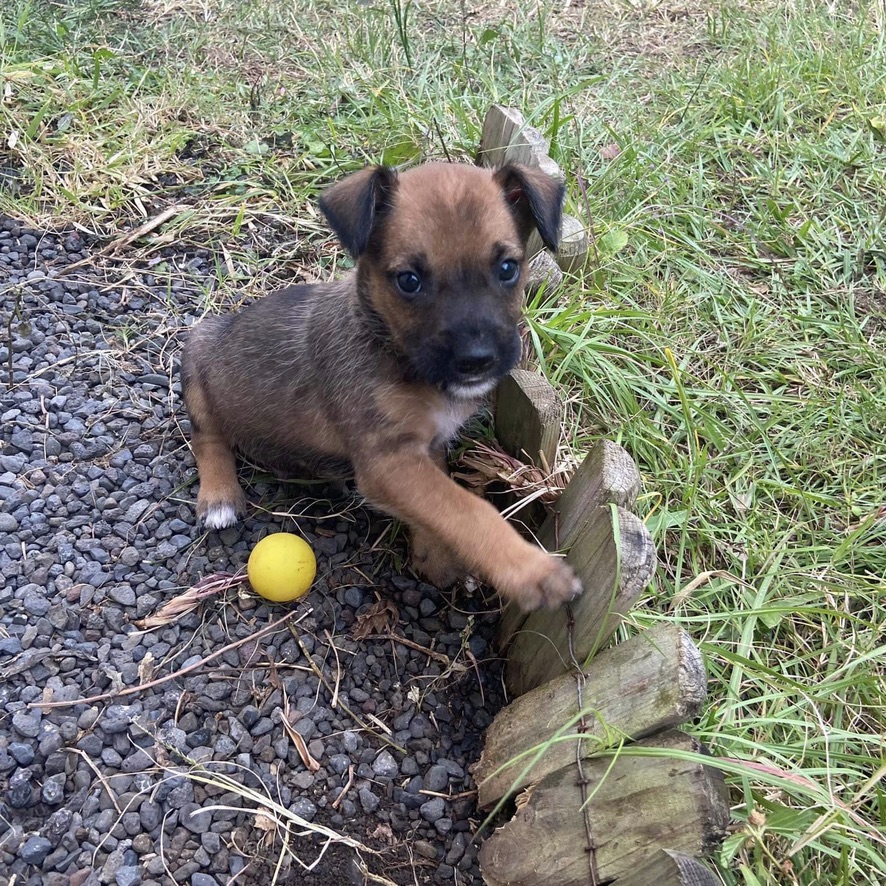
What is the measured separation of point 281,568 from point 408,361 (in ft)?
3.43

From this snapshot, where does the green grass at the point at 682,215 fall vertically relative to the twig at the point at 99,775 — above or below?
above

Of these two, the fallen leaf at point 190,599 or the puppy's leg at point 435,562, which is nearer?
the fallen leaf at point 190,599

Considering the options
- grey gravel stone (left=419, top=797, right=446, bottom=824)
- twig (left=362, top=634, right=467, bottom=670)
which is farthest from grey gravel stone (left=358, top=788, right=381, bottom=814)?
twig (left=362, top=634, right=467, bottom=670)

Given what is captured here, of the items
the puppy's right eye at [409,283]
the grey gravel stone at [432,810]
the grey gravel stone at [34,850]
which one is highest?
the puppy's right eye at [409,283]

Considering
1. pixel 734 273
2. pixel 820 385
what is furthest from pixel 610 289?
pixel 820 385

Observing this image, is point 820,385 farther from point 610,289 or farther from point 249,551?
point 249,551

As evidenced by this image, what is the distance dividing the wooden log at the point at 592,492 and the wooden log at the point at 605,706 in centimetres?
28

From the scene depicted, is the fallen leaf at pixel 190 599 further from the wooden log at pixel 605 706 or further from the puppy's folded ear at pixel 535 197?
the puppy's folded ear at pixel 535 197

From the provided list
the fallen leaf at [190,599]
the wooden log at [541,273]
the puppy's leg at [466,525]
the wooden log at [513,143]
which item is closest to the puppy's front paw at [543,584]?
the puppy's leg at [466,525]

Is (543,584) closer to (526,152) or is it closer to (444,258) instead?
(444,258)

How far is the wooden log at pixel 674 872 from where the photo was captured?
1.93 meters

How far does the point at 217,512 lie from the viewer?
3.79m

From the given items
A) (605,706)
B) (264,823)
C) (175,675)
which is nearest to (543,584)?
(605,706)

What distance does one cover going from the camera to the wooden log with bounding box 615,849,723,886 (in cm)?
193
